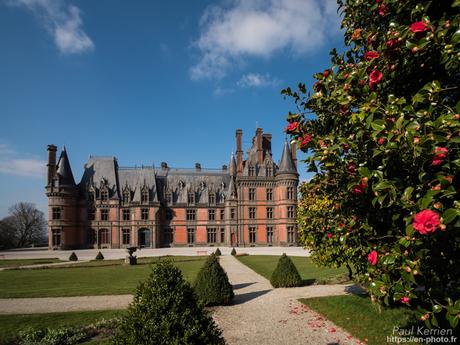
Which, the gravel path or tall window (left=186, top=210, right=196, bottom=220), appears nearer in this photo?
the gravel path

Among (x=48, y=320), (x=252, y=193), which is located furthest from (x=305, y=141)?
(x=252, y=193)

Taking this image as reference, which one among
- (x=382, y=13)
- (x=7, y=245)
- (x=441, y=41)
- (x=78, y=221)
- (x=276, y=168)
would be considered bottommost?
(x=7, y=245)

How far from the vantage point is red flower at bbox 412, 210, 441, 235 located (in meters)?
2.26

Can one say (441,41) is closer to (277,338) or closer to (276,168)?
(277,338)

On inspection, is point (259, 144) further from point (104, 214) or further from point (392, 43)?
point (392, 43)

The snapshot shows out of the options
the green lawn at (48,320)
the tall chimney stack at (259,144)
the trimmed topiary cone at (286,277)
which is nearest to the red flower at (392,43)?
the green lawn at (48,320)

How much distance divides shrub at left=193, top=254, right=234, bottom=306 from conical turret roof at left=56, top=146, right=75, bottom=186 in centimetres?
4112

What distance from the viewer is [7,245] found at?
189 ft

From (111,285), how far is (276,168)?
3620cm

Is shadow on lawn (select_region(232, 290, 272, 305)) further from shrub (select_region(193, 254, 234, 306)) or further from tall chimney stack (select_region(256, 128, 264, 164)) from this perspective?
tall chimney stack (select_region(256, 128, 264, 164))

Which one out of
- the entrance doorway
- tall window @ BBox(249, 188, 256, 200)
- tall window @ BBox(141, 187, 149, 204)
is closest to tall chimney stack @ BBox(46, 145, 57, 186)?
tall window @ BBox(141, 187, 149, 204)

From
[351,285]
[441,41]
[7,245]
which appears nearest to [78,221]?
[7,245]

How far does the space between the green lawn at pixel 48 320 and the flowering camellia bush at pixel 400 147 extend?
9656mm

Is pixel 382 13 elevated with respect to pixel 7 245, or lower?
elevated
